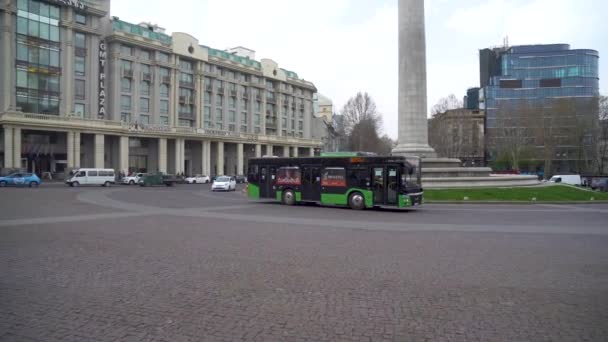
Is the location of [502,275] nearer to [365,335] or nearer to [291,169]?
[365,335]

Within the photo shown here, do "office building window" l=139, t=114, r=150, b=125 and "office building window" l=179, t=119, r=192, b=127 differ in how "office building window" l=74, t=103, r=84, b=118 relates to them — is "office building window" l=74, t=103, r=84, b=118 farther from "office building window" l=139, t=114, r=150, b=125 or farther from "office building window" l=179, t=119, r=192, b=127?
"office building window" l=179, t=119, r=192, b=127

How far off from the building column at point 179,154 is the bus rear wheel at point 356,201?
2008 inches

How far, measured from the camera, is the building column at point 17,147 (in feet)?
160

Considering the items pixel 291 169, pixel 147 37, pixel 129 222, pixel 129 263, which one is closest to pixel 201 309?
pixel 129 263

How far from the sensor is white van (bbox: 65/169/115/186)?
45341 millimetres

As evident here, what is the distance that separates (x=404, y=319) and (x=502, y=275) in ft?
10.9

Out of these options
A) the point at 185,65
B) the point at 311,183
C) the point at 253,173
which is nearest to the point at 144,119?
the point at 185,65

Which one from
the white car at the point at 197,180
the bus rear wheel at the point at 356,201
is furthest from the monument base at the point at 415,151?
the white car at the point at 197,180

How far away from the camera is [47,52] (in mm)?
54469

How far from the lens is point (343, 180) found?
22797 millimetres

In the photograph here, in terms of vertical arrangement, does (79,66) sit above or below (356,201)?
above

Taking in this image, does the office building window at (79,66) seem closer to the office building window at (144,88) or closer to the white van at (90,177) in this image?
the office building window at (144,88)

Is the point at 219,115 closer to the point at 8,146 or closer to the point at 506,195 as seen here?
the point at 8,146

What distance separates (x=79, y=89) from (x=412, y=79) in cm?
4664
